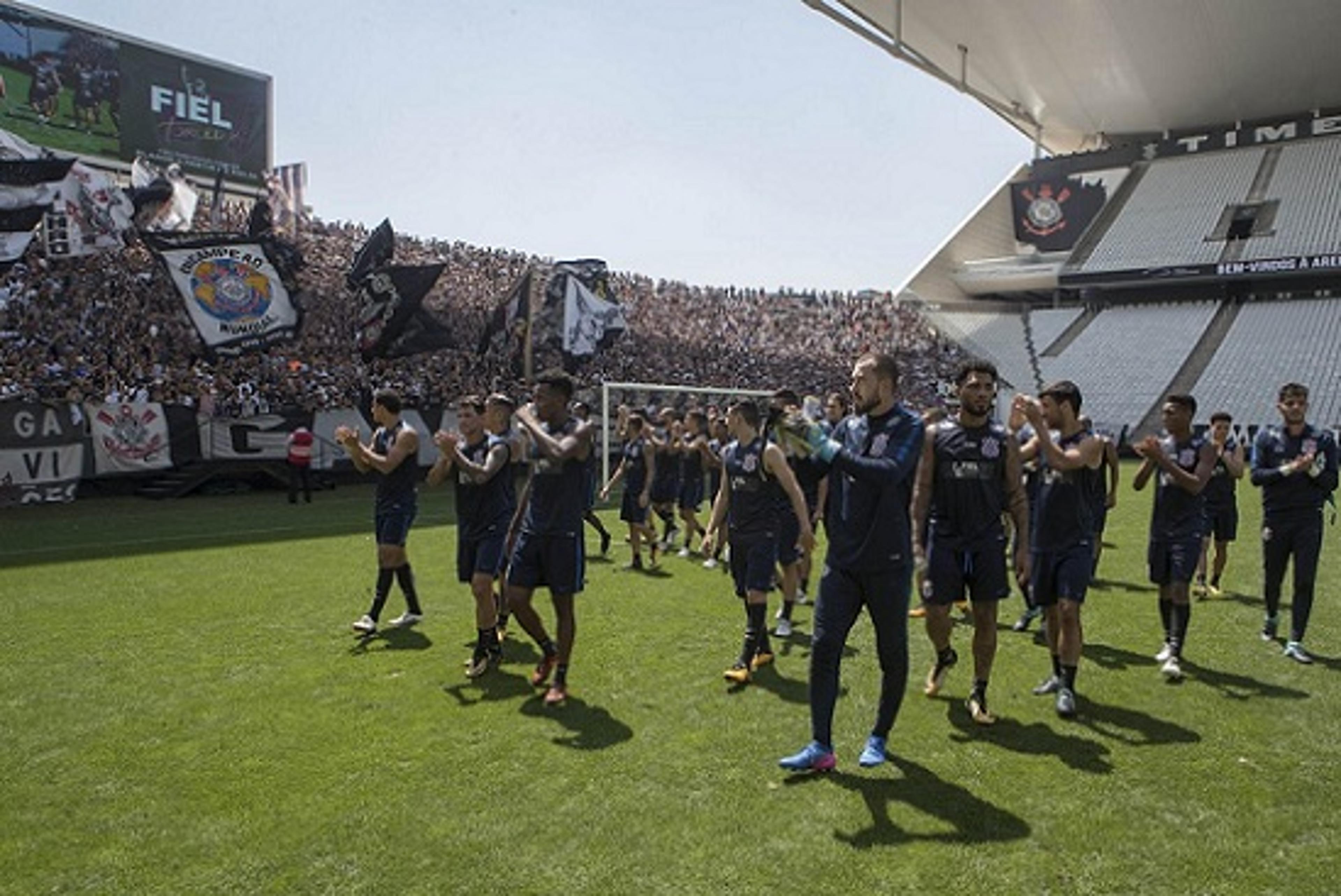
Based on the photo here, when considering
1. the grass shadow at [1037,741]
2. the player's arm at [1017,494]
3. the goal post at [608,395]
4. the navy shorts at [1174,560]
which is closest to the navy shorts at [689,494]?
the goal post at [608,395]

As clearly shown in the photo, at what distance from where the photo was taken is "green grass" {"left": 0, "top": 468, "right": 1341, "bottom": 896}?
12.3ft

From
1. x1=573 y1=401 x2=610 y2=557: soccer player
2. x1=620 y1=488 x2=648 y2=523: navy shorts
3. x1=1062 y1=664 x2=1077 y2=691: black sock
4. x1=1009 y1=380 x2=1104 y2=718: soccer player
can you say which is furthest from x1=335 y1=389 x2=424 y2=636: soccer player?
x1=1062 y1=664 x2=1077 y2=691: black sock

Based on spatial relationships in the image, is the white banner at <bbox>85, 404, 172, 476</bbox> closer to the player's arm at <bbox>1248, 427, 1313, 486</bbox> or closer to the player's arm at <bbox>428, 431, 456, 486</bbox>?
the player's arm at <bbox>428, 431, 456, 486</bbox>

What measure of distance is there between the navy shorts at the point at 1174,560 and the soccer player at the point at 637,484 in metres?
6.09

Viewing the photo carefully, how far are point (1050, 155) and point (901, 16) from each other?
76.2 ft

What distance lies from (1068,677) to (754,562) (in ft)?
7.47

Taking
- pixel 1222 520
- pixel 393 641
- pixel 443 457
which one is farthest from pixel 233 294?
pixel 1222 520

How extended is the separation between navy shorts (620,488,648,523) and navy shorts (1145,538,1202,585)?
629 cm

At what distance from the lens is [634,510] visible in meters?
11.9

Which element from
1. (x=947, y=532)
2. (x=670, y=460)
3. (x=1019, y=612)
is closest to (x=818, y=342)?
(x=670, y=460)

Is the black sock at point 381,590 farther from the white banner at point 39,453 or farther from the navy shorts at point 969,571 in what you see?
the white banner at point 39,453

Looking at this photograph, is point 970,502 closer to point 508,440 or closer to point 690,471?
point 508,440

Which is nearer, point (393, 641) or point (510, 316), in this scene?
point (393, 641)

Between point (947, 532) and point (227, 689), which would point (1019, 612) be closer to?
point (947, 532)
